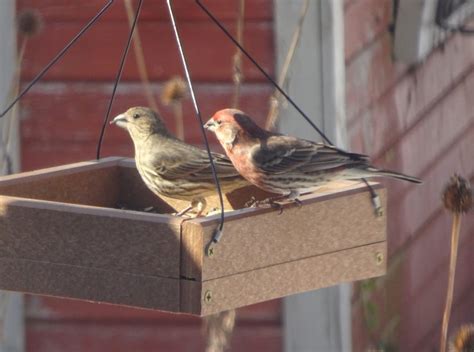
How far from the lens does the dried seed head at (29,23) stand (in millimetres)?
5973

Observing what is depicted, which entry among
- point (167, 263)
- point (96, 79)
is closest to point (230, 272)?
point (167, 263)

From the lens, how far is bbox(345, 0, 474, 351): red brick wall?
693 cm

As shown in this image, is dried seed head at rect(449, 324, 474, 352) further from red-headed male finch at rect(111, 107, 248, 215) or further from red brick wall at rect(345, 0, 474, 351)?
red brick wall at rect(345, 0, 474, 351)

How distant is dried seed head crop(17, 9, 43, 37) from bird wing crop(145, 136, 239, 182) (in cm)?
152

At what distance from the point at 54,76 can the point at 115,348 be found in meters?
1.20

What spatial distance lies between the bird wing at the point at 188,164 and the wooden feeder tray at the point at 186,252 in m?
0.36

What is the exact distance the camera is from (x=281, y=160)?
4.41 m

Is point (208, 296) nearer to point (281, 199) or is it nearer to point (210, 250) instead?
point (210, 250)

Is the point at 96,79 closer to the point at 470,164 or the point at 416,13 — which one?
the point at 416,13

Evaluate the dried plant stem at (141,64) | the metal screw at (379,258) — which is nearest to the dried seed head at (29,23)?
the dried plant stem at (141,64)

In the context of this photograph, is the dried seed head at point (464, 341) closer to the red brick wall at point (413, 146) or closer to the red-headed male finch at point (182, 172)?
the red-headed male finch at point (182, 172)

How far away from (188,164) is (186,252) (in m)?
0.77

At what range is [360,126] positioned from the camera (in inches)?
267

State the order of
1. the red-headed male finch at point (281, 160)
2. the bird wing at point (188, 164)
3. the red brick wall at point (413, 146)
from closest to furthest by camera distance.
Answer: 1. the red-headed male finch at point (281, 160)
2. the bird wing at point (188, 164)
3. the red brick wall at point (413, 146)
